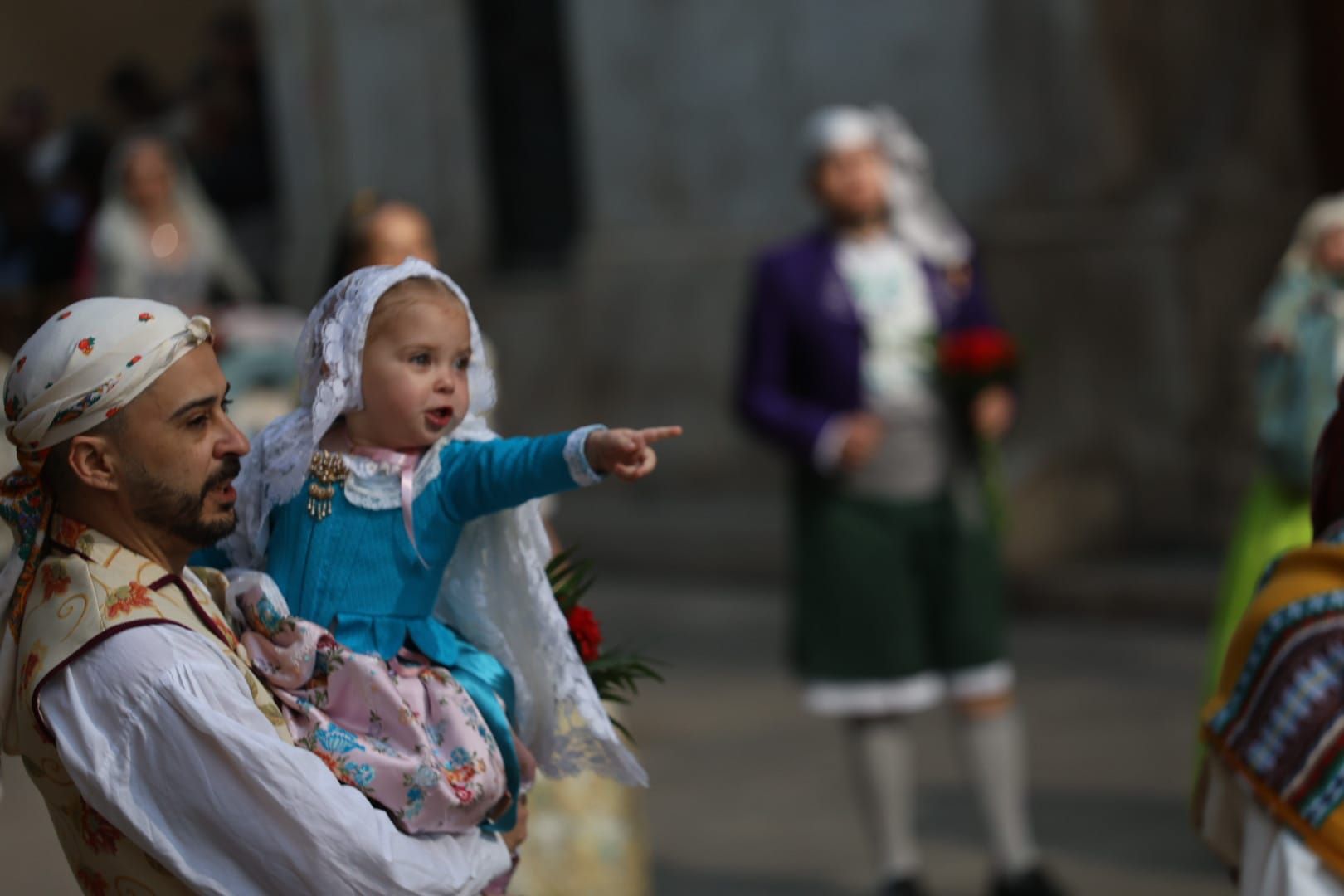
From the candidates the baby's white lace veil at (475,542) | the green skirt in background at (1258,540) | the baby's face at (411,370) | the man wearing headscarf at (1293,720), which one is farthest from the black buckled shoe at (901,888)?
the baby's face at (411,370)

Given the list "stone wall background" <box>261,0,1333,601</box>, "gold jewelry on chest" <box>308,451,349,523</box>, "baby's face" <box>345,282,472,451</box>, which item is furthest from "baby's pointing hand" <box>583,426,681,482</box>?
"stone wall background" <box>261,0,1333,601</box>

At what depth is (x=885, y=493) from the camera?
6.08 metres

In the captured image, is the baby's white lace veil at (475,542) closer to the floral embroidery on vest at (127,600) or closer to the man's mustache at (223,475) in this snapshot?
the man's mustache at (223,475)

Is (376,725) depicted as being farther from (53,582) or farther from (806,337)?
(806,337)

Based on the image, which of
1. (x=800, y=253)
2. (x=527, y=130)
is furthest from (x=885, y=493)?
(x=527, y=130)

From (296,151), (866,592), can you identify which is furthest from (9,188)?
(866,592)

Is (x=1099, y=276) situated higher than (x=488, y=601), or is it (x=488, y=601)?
(x=488, y=601)

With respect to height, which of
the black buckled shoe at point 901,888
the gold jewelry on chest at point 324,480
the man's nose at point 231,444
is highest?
the man's nose at point 231,444

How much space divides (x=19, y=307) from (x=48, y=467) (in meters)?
7.50

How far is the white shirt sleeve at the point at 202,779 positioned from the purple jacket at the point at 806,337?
3.68 meters

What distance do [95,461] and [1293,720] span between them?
177cm

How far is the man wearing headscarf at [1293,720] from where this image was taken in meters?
2.92

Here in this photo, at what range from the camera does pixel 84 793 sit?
7.99 ft

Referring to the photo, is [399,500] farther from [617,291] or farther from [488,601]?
[617,291]
